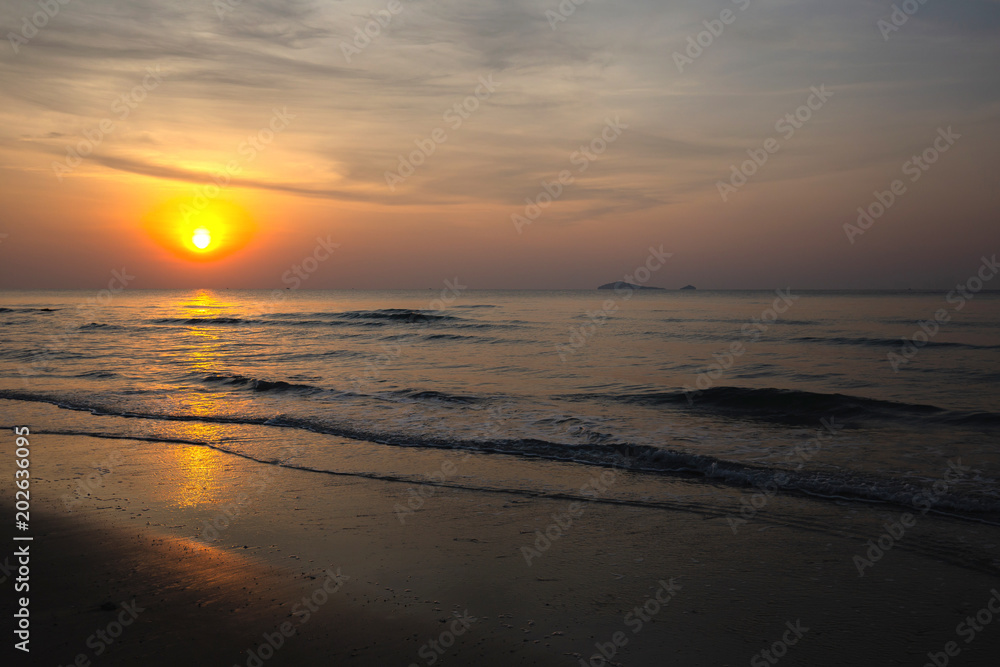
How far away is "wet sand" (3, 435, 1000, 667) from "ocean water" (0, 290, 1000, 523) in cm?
158

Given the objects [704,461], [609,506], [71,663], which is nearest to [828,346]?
[704,461]

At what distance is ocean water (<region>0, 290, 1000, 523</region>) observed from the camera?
9.25m

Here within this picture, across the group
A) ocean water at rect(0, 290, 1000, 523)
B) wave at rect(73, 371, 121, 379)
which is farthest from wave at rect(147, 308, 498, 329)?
wave at rect(73, 371, 121, 379)

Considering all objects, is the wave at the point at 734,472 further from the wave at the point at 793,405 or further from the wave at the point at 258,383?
the wave at the point at 258,383

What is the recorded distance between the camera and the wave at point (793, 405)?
45.0ft

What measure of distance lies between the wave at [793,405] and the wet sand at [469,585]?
24.5ft

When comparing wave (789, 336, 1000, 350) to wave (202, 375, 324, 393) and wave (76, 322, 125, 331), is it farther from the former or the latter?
wave (76, 322, 125, 331)

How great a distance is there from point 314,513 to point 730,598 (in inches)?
188

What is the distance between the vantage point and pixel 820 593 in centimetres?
527

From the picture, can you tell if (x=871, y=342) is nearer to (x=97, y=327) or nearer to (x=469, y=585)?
(x=469, y=585)

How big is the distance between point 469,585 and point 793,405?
42.9ft

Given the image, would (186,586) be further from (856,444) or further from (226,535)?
(856,444)

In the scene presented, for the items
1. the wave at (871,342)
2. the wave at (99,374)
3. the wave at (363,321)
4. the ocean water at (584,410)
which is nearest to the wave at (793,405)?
the ocean water at (584,410)

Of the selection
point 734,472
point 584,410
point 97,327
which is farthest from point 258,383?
point 97,327
